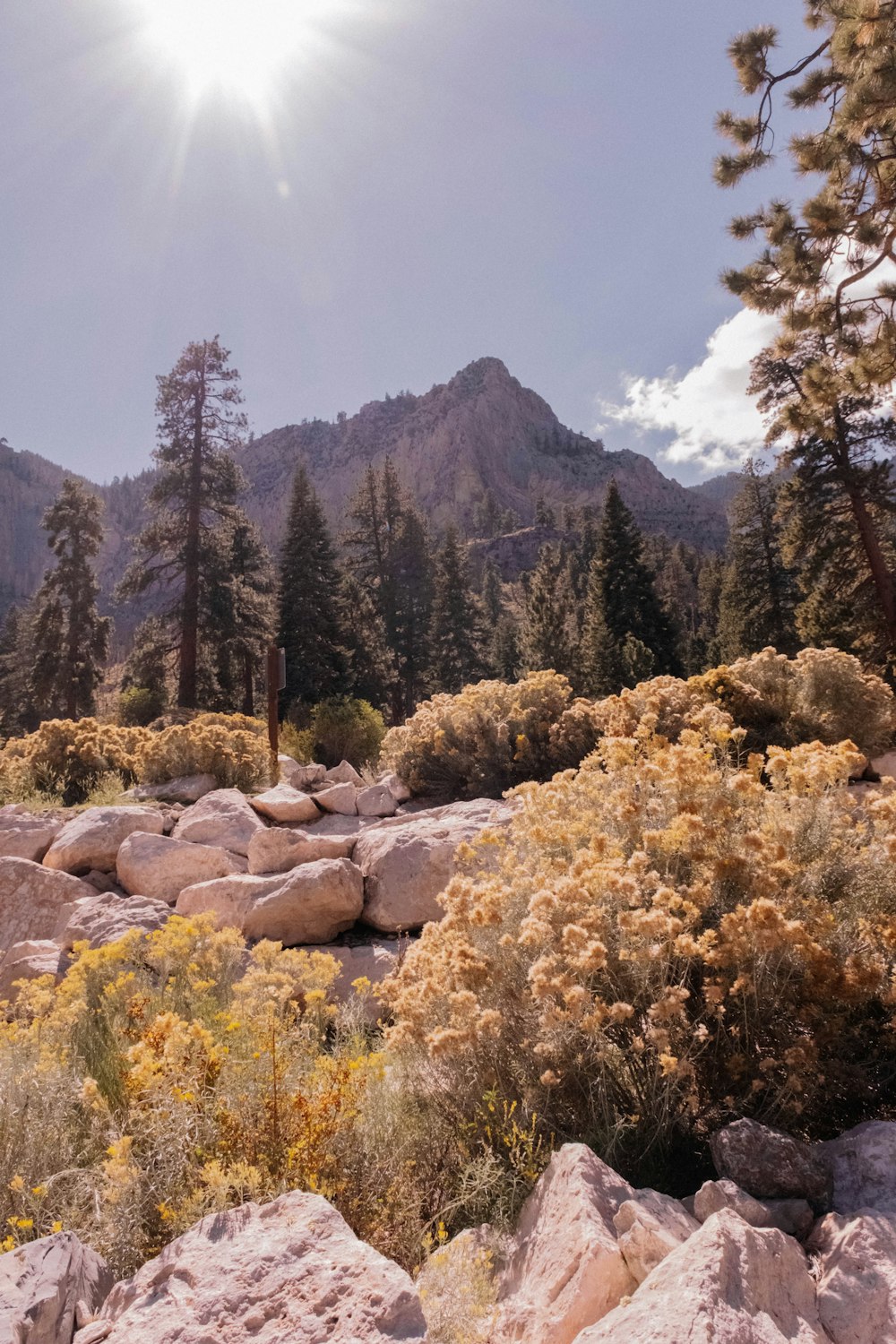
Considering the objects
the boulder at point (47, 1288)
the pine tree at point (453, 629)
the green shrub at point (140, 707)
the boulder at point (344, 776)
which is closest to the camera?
the boulder at point (47, 1288)

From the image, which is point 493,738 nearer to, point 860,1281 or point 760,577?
point 860,1281

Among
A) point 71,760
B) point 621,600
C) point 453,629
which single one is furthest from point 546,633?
point 71,760

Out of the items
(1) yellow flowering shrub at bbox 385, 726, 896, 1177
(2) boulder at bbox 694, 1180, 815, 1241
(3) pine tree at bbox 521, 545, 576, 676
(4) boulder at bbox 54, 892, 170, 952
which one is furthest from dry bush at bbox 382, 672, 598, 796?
(3) pine tree at bbox 521, 545, 576, 676

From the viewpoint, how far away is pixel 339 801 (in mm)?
8227

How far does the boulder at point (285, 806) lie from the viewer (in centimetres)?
777

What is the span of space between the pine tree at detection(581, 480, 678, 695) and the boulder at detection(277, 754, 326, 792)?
54.8 feet

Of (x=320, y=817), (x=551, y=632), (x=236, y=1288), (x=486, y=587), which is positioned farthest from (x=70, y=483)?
(x=486, y=587)

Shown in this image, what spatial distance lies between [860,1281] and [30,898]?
20.3 feet

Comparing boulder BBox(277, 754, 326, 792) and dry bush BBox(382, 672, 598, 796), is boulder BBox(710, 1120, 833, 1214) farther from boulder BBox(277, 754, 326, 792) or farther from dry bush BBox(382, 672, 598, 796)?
boulder BBox(277, 754, 326, 792)

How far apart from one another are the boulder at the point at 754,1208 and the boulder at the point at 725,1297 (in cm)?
18

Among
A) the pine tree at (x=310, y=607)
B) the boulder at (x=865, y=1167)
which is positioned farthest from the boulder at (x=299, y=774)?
the pine tree at (x=310, y=607)

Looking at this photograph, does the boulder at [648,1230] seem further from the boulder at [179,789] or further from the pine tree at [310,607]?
the pine tree at [310,607]

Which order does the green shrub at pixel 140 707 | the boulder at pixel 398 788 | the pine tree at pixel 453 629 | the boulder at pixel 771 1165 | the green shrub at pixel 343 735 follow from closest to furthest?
the boulder at pixel 771 1165 < the boulder at pixel 398 788 < the green shrub at pixel 343 735 < the green shrub at pixel 140 707 < the pine tree at pixel 453 629

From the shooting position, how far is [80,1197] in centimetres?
249
